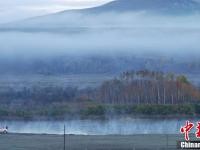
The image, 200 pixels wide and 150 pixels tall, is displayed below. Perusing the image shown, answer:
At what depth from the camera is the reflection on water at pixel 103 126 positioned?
140ft

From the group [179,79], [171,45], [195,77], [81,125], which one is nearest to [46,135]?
[81,125]

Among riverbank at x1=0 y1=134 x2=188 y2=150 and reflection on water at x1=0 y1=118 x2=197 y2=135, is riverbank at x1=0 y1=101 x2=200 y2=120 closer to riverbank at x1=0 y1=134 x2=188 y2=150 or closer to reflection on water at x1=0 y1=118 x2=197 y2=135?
reflection on water at x1=0 y1=118 x2=197 y2=135

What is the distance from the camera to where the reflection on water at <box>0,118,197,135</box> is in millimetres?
42688

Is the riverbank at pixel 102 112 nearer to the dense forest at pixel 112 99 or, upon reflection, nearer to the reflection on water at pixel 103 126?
the dense forest at pixel 112 99

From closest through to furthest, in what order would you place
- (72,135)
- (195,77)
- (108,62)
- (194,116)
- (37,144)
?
(37,144) < (72,135) < (194,116) < (195,77) < (108,62)

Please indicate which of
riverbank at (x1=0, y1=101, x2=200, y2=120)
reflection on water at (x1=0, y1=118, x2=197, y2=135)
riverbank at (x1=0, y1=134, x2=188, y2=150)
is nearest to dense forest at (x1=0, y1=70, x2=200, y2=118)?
riverbank at (x1=0, y1=101, x2=200, y2=120)

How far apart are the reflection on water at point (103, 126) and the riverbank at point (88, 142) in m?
3.42

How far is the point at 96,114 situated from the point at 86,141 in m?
17.9

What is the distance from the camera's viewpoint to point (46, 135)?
39.2 metres

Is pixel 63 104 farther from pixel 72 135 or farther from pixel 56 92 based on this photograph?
pixel 72 135

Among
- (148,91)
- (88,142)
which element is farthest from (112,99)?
(88,142)

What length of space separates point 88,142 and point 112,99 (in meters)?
26.1

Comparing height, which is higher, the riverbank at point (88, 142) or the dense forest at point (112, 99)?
the dense forest at point (112, 99)

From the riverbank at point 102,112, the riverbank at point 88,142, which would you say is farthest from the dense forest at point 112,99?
the riverbank at point 88,142
